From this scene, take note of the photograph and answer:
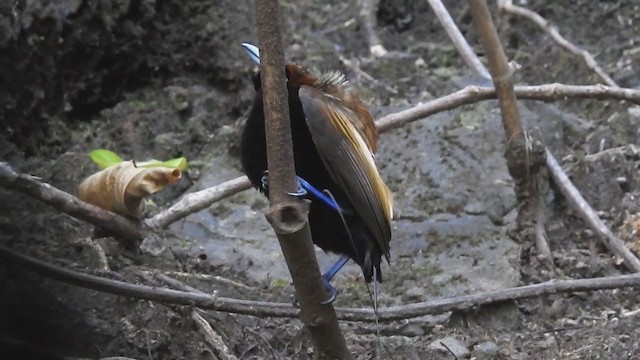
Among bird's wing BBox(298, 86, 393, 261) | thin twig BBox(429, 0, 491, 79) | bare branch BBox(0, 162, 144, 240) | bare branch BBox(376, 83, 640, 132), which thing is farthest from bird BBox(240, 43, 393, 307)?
thin twig BBox(429, 0, 491, 79)

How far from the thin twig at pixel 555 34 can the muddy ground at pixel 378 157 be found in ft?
0.22

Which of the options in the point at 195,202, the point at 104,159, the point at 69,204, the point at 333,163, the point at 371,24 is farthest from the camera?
the point at 371,24

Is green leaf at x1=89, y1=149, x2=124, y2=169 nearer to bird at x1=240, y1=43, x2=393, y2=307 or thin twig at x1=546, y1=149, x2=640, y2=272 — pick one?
bird at x1=240, y1=43, x2=393, y2=307

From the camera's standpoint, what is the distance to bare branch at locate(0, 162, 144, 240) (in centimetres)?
257

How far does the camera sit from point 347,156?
2561mm

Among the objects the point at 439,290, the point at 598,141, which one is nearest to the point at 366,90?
the point at 598,141

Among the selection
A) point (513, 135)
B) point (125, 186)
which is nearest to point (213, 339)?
point (125, 186)

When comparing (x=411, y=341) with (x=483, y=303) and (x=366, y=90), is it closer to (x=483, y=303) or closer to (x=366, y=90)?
(x=483, y=303)

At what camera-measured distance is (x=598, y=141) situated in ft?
13.7

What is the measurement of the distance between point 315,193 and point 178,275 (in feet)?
2.54

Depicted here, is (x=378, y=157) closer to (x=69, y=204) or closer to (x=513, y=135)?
(x=513, y=135)

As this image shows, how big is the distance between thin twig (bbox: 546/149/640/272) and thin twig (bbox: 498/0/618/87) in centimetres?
60

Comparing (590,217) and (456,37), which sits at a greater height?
(456,37)

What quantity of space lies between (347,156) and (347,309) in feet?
1.68
